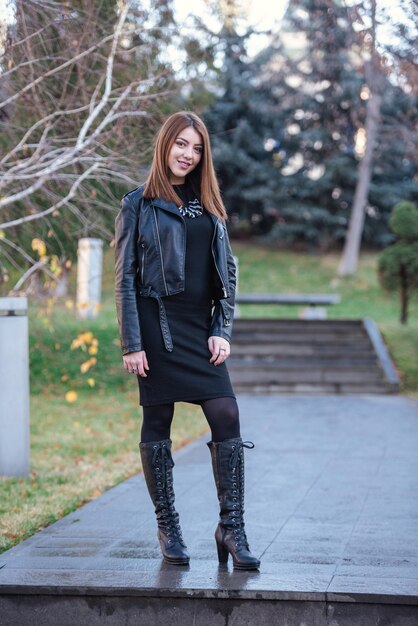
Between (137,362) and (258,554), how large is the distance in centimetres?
109

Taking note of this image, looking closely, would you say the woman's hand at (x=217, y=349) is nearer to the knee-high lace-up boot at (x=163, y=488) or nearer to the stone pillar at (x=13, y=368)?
the knee-high lace-up boot at (x=163, y=488)

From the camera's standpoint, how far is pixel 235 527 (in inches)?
167

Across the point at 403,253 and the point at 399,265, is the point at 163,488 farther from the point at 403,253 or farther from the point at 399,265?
the point at 399,265

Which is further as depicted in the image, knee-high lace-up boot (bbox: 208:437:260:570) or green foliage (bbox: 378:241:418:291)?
green foliage (bbox: 378:241:418:291)

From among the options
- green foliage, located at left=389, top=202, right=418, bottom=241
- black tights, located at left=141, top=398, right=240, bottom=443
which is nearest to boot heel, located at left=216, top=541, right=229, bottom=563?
black tights, located at left=141, top=398, right=240, bottom=443

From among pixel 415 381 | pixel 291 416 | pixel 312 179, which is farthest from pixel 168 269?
pixel 312 179

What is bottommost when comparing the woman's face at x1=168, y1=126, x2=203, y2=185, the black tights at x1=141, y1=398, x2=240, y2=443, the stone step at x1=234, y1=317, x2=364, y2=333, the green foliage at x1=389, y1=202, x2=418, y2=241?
the stone step at x1=234, y1=317, x2=364, y2=333

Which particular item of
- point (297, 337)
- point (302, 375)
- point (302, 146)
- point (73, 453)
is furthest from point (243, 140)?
point (73, 453)

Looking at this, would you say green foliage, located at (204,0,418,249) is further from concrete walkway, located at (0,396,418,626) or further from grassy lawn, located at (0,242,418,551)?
concrete walkway, located at (0,396,418,626)

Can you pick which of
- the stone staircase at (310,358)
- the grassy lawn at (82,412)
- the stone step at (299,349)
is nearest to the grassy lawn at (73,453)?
the grassy lawn at (82,412)

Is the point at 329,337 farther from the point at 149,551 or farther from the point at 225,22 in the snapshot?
the point at 149,551

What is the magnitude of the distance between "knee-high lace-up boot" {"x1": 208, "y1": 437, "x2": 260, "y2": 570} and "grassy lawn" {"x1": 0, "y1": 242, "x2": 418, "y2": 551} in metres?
1.26

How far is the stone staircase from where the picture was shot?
559 inches

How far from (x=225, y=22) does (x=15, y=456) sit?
3.99 m
